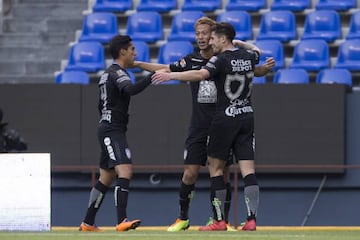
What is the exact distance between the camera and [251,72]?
12.0 m

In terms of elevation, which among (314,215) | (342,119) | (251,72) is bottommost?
(314,215)

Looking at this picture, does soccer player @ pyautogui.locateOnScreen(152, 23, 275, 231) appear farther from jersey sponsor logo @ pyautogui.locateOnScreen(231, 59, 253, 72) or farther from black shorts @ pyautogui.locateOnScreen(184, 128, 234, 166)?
black shorts @ pyautogui.locateOnScreen(184, 128, 234, 166)

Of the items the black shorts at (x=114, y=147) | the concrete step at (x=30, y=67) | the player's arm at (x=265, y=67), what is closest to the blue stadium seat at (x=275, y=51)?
the concrete step at (x=30, y=67)

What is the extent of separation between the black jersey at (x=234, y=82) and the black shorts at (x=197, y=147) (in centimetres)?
81

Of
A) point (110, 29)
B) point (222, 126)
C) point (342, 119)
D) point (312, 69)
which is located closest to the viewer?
point (222, 126)

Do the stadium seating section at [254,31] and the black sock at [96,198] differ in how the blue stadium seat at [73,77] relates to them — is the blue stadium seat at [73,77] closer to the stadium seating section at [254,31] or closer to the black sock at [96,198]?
the stadium seating section at [254,31]

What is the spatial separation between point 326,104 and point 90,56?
461 cm

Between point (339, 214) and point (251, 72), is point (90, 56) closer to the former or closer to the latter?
point (339, 214)

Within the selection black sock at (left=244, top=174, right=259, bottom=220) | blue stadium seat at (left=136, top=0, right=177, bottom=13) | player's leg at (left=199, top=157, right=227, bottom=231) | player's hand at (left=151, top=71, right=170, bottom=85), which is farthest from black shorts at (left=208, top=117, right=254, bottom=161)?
blue stadium seat at (left=136, top=0, right=177, bottom=13)

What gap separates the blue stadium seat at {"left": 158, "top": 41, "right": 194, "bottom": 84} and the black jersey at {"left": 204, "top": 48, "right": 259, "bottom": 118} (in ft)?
22.8

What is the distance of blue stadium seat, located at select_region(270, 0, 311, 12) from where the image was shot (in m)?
19.9

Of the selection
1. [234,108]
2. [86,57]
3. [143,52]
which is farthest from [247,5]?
[234,108]

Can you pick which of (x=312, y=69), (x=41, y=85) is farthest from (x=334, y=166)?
(x=41, y=85)

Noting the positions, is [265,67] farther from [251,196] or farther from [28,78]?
[28,78]
